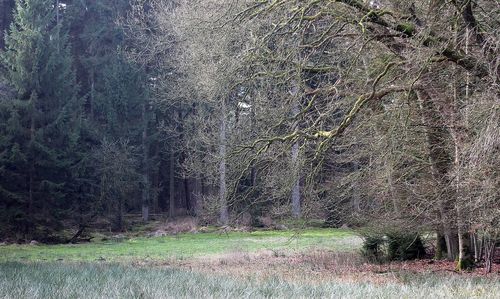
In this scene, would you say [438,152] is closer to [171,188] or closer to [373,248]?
[373,248]

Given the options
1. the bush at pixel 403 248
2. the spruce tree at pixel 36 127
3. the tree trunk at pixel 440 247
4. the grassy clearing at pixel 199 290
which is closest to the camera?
the grassy clearing at pixel 199 290

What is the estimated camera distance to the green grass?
18050 millimetres

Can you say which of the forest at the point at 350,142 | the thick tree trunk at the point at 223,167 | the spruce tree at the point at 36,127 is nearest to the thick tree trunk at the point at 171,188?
the spruce tree at the point at 36,127

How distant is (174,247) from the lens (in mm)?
22688

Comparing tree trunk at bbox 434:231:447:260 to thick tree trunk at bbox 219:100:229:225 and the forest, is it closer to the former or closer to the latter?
the forest

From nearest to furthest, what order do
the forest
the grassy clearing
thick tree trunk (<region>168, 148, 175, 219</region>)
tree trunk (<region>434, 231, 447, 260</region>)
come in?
the grassy clearing
the forest
tree trunk (<region>434, 231, 447, 260</region>)
thick tree trunk (<region>168, 148, 175, 219</region>)

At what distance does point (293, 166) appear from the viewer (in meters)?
11.7

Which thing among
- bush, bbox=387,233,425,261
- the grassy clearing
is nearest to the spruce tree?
bush, bbox=387,233,425,261

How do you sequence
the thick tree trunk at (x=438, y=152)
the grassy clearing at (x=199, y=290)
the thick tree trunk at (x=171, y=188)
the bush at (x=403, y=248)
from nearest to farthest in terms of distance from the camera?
1. the grassy clearing at (x=199, y=290)
2. the thick tree trunk at (x=438, y=152)
3. the bush at (x=403, y=248)
4. the thick tree trunk at (x=171, y=188)

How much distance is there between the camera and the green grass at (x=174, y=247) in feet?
59.2

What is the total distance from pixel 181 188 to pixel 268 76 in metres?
37.8

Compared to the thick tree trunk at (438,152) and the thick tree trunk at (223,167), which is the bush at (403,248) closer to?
the thick tree trunk at (438,152)

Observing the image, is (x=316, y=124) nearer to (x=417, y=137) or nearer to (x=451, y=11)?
(x=417, y=137)

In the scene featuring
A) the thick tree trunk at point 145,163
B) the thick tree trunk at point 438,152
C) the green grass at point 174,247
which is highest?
the thick tree trunk at point 145,163
